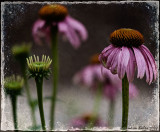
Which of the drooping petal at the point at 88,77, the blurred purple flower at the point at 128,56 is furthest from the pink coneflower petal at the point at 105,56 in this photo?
the drooping petal at the point at 88,77

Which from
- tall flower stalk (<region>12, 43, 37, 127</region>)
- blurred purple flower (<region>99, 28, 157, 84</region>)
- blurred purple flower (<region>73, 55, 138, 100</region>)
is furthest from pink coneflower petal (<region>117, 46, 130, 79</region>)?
tall flower stalk (<region>12, 43, 37, 127</region>)

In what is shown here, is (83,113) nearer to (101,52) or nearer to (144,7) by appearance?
(101,52)

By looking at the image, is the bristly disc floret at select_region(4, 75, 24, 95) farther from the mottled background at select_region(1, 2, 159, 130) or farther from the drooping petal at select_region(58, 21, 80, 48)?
the drooping petal at select_region(58, 21, 80, 48)

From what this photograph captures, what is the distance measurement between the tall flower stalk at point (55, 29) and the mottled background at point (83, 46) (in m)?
0.02

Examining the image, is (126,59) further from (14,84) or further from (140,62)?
(14,84)

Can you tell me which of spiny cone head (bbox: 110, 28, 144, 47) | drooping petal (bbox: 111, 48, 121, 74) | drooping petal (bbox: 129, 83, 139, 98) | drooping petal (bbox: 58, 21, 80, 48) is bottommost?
drooping petal (bbox: 129, 83, 139, 98)

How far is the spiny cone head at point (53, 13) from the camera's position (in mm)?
824

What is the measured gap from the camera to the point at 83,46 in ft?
2.82

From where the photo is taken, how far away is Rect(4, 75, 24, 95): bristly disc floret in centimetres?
79

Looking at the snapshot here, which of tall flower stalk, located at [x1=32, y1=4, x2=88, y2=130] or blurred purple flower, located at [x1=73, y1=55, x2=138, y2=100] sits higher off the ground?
tall flower stalk, located at [x1=32, y1=4, x2=88, y2=130]

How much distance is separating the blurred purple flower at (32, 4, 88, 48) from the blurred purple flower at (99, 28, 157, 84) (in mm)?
119

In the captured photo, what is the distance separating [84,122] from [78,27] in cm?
22

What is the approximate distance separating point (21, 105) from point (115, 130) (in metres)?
0.22

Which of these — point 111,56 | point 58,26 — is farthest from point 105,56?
point 58,26
